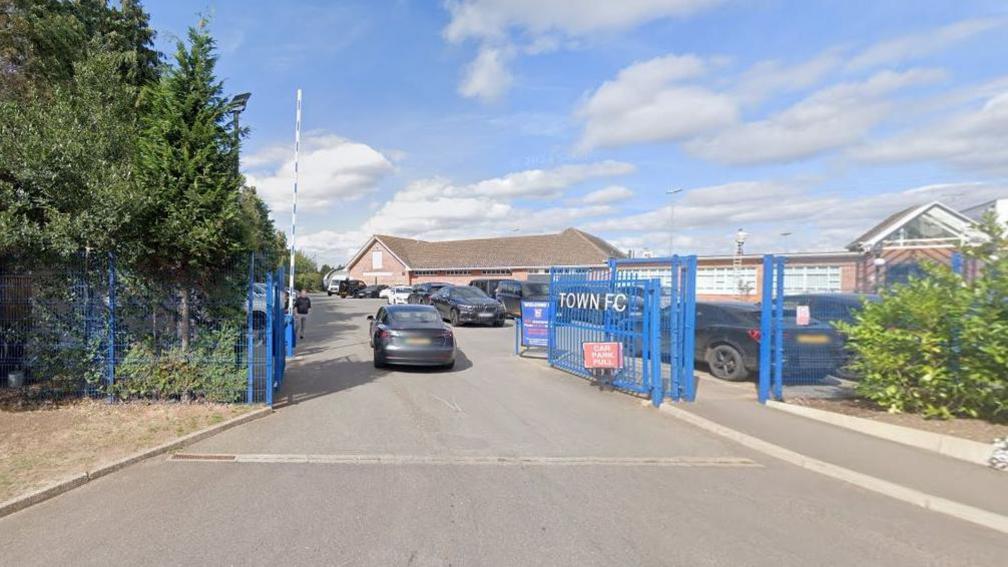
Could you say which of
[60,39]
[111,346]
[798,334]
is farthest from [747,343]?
[60,39]

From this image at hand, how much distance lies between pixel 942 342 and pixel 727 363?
4.14m

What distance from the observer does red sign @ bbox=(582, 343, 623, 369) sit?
30.2ft

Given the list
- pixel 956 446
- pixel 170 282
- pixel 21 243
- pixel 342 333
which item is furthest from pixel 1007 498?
pixel 342 333

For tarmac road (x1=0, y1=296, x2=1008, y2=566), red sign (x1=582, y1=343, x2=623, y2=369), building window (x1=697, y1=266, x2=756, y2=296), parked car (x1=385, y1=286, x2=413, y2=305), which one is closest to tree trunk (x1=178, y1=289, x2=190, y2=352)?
tarmac road (x1=0, y1=296, x2=1008, y2=566)

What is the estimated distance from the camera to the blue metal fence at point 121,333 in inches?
282

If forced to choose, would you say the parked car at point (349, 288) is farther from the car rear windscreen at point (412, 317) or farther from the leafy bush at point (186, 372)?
the leafy bush at point (186, 372)

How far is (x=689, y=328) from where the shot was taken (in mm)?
8250

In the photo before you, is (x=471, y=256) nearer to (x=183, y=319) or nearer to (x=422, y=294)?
(x=422, y=294)

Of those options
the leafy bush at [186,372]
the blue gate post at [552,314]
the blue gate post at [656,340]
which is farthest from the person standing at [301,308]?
the blue gate post at [656,340]

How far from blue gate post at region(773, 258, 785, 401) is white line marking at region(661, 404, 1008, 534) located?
5.69ft

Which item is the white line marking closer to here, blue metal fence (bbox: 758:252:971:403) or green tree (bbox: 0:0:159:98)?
blue metal fence (bbox: 758:252:971:403)

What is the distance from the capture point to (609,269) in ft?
32.9

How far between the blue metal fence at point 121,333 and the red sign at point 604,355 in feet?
16.7

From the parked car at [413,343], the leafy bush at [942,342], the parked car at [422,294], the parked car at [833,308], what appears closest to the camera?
the leafy bush at [942,342]
